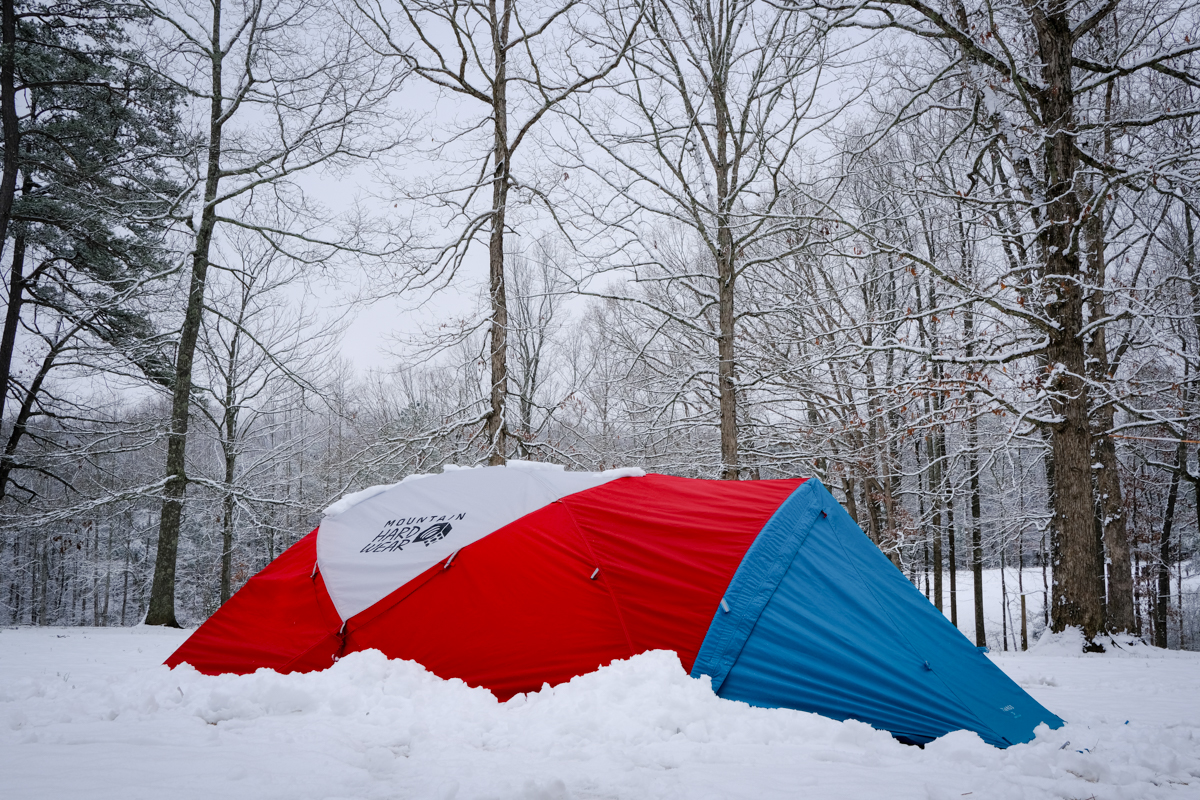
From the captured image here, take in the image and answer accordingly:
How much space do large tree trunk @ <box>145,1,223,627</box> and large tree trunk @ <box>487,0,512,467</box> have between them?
567 centimetres

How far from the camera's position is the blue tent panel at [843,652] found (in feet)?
9.86

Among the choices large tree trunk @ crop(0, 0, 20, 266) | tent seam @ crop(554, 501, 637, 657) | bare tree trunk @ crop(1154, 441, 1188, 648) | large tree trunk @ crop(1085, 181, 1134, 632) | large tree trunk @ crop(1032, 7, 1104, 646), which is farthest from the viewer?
bare tree trunk @ crop(1154, 441, 1188, 648)

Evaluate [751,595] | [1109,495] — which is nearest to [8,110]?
[751,595]

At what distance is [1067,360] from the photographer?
7168 mm

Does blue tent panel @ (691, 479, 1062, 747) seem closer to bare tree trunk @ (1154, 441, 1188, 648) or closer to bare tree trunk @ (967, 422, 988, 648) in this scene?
bare tree trunk @ (967, 422, 988, 648)

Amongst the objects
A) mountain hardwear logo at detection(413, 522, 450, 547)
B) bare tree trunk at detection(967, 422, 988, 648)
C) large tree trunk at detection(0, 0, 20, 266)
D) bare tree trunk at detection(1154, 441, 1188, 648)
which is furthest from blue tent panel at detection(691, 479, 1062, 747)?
bare tree trunk at detection(1154, 441, 1188, 648)

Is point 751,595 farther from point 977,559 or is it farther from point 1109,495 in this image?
point 977,559

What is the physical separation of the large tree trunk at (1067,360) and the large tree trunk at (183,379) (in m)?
12.7

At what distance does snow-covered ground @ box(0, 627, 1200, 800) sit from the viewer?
2.18 m

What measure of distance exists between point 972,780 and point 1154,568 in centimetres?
2114

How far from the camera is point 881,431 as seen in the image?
1172cm

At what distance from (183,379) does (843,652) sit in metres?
12.1

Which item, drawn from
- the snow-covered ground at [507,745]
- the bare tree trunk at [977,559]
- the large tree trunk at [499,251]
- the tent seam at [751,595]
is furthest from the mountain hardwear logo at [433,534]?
the bare tree trunk at [977,559]

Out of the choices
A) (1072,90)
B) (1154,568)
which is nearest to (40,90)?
(1072,90)
